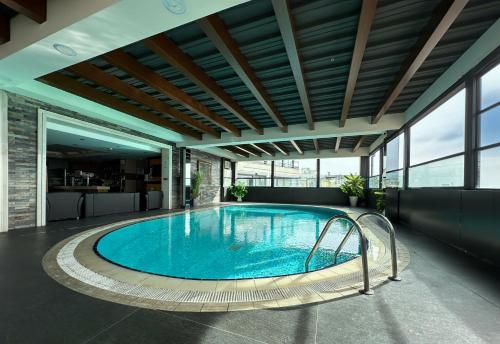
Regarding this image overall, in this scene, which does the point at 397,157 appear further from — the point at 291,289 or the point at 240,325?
the point at 240,325

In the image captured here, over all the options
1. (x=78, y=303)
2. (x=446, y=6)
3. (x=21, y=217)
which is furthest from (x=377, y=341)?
(x=21, y=217)

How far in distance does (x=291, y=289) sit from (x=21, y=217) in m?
5.53

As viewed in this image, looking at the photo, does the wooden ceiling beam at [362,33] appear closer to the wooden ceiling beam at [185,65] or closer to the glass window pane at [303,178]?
the wooden ceiling beam at [185,65]

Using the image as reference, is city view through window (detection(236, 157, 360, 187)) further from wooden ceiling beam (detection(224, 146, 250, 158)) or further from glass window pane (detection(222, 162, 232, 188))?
wooden ceiling beam (detection(224, 146, 250, 158))

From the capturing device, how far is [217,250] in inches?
146

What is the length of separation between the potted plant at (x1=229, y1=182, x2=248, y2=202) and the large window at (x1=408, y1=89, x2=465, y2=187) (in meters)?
9.04

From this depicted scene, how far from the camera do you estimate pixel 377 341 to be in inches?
49.4

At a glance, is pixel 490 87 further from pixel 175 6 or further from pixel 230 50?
pixel 175 6

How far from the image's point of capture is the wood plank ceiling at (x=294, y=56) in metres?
2.66

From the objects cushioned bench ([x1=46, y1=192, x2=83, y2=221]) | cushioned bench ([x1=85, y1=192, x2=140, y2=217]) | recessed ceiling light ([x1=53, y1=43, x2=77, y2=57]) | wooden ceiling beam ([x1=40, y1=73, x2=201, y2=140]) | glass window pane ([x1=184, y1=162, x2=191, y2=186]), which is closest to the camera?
recessed ceiling light ([x1=53, y1=43, x2=77, y2=57])

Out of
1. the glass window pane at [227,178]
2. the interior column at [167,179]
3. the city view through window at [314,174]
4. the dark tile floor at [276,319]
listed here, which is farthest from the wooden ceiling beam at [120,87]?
the city view through window at [314,174]

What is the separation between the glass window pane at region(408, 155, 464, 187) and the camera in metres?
3.58

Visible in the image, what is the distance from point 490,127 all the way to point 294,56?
283 cm

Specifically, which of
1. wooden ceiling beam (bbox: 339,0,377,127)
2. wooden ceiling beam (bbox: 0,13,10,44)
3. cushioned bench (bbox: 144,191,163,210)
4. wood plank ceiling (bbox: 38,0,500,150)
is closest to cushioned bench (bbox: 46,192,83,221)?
cushioned bench (bbox: 144,191,163,210)
